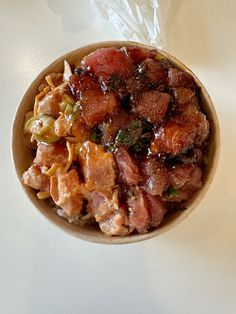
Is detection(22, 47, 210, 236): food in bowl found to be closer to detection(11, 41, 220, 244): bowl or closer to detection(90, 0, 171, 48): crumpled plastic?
detection(11, 41, 220, 244): bowl

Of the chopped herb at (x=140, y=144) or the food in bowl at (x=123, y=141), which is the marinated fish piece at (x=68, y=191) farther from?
the chopped herb at (x=140, y=144)

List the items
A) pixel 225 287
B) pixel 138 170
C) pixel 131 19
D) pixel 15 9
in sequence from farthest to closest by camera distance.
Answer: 1. pixel 15 9
2. pixel 131 19
3. pixel 225 287
4. pixel 138 170

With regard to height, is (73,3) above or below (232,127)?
above

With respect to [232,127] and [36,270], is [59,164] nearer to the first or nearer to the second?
[36,270]

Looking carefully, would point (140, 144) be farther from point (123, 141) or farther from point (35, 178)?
point (35, 178)

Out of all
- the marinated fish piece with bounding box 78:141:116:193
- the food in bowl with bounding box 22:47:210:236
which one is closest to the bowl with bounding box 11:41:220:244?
the food in bowl with bounding box 22:47:210:236

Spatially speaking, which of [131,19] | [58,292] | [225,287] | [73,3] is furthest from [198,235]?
[73,3]

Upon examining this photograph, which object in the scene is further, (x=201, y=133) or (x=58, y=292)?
(x=58, y=292)
